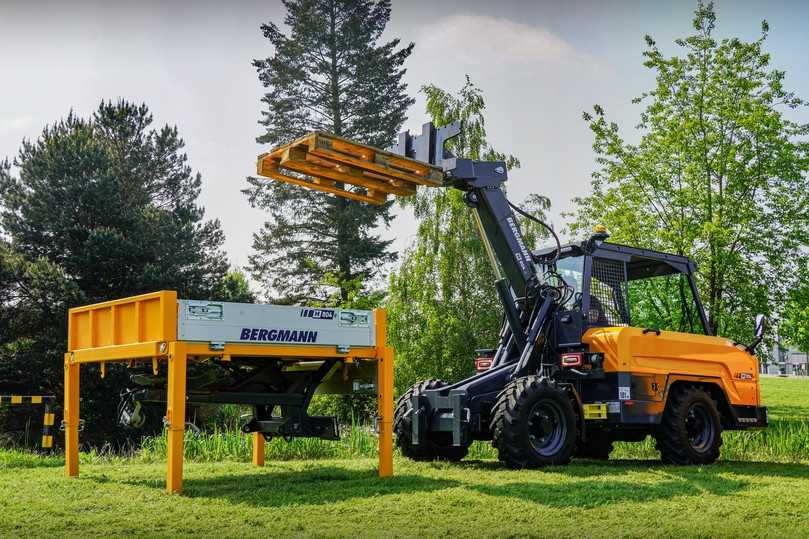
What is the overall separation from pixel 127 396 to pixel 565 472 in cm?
500

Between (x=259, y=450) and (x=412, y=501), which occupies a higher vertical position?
(x=259, y=450)

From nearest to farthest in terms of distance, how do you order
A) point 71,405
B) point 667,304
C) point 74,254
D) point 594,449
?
point 71,405 → point 594,449 → point 667,304 → point 74,254

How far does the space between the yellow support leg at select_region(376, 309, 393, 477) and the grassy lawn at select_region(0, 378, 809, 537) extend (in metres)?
0.25

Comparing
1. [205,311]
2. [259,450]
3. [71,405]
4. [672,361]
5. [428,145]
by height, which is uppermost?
[428,145]

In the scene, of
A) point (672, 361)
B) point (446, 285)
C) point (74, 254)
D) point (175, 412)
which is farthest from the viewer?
point (74, 254)

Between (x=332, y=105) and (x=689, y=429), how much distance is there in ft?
83.4

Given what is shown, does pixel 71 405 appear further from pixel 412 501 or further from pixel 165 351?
pixel 412 501

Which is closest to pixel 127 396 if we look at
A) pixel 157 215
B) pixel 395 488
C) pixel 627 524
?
pixel 395 488

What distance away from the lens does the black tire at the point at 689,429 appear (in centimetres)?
1131

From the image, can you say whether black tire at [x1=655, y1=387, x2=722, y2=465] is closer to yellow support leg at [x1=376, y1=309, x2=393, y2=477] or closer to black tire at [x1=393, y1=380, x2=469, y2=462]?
black tire at [x1=393, y1=380, x2=469, y2=462]

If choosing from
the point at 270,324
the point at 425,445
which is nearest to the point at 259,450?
the point at 425,445

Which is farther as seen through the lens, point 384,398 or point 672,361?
point 672,361

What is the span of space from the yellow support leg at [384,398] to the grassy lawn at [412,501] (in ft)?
0.82

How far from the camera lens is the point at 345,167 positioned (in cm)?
1016
